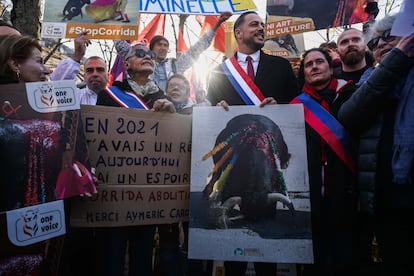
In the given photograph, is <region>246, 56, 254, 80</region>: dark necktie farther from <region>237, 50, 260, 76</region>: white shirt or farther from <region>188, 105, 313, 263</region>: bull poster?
<region>188, 105, 313, 263</region>: bull poster

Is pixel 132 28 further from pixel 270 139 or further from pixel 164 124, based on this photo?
pixel 270 139

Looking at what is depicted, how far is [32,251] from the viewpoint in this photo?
1.95 m

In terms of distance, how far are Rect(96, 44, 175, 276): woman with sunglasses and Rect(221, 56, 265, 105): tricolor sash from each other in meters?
0.54

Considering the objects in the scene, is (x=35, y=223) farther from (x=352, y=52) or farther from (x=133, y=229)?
(x=352, y=52)

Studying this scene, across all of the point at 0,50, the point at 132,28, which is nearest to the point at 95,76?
the point at 132,28

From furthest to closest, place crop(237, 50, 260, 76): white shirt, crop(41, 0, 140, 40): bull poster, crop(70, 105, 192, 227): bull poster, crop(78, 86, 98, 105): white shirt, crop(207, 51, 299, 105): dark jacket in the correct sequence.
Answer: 1. crop(41, 0, 140, 40): bull poster
2. crop(78, 86, 98, 105): white shirt
3. crop(237, 50, 260, 76): white shirt
4. crop(207, 51, 299, 105): dark jacket
5. crop(70, 105, 192, 227): bull poster

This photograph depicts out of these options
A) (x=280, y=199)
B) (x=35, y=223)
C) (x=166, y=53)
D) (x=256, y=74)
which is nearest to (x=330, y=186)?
(x=280, y=199)

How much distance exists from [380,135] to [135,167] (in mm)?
1524

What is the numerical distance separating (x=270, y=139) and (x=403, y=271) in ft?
3.55

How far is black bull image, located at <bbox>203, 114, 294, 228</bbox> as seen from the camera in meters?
2.29

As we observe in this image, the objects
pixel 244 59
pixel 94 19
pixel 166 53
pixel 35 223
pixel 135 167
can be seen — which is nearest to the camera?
pixel 35 223

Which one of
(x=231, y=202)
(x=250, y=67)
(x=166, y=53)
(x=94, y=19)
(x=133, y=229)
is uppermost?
(x=94, y=19)

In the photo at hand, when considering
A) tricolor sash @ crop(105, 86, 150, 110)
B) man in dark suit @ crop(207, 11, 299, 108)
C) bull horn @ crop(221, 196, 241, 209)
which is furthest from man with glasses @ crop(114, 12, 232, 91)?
bull horn @ crop(221, 196, 241, 209)

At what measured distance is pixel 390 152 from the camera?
1.77 m
